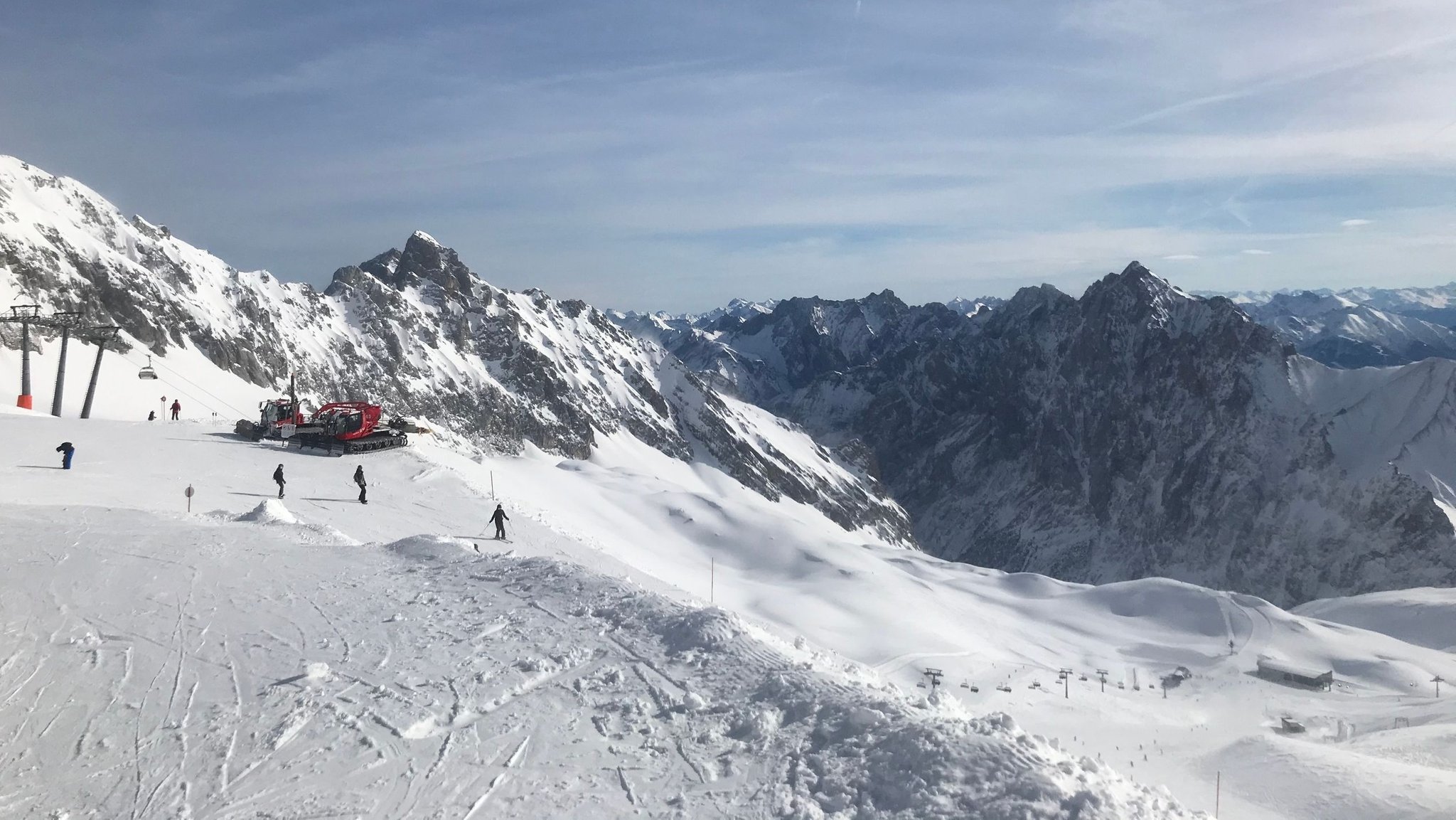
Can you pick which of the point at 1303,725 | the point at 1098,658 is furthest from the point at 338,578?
the point at 1098,658

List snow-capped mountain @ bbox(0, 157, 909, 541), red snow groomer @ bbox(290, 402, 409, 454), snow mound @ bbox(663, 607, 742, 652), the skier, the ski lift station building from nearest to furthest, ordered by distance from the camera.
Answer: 1. snow mound @ bbox(663, 607, 742, 652)
2. the skier
3. red snow groomer @ bbox(290, 402, 409, 454)
4. the ski lift station building
5. snow-capped mountain @ bbox(0, 157, 909, 541)

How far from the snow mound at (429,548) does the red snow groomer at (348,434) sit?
21.0 metres

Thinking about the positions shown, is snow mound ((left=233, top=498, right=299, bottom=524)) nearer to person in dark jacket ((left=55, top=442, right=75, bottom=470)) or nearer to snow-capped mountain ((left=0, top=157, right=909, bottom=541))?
person in dark jacket ((left=55, top=442, right=75, bottom=470))

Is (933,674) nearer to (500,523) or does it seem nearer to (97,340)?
(500,523)

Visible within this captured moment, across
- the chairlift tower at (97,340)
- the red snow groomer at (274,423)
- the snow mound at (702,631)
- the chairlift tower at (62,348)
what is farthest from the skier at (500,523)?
the chairlift tower at (62,348)

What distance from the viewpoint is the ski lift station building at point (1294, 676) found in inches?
2482

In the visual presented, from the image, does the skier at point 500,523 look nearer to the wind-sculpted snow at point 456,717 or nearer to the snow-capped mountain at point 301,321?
the wind-sculpted snow at point 456,717

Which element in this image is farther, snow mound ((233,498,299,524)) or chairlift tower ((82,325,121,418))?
chairlift tower ((82,325,121,418))

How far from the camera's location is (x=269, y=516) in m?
25.4

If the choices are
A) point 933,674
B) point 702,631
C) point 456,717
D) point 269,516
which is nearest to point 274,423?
point 269,516

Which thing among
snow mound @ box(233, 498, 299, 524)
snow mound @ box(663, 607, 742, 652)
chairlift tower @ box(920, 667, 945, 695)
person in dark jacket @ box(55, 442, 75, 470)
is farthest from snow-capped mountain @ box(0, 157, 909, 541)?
snow mound @ box(663, 607, 742, 652)

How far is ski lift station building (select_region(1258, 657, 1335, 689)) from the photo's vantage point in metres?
63.0

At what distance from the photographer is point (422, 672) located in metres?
14.1

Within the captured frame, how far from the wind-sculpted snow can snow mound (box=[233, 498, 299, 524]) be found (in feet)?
21.2
